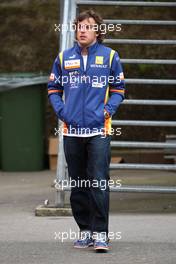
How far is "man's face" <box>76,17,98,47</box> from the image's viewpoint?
629 centimetres

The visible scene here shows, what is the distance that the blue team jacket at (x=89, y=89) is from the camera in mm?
6246

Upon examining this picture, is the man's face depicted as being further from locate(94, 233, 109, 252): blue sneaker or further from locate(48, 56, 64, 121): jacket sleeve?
locate(94, 233, 109, 252): blue sneaker

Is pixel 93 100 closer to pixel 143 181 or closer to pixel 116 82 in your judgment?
pixel 116 82

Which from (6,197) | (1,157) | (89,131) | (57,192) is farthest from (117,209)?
(1,157)

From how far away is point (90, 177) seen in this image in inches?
248

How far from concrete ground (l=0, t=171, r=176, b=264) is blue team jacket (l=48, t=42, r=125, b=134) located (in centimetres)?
102

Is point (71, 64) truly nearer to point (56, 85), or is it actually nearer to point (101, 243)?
point (56, 85)

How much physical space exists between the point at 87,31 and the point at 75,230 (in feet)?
6.50

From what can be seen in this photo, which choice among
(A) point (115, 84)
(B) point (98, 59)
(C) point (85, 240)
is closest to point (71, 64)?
(B) point (98, 59)

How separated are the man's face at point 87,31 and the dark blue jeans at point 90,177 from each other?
764 millimetres

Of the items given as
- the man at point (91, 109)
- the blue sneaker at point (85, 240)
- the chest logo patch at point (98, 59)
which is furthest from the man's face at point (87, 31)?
the blue sneaker at point (85, 240)

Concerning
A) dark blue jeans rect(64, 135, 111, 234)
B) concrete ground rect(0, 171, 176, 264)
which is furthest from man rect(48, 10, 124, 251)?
concrete ground rect(0, 171, 176, 264)

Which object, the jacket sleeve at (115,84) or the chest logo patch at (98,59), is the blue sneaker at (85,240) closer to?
the jacket sleeve at (115,84)

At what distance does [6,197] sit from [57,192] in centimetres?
140
